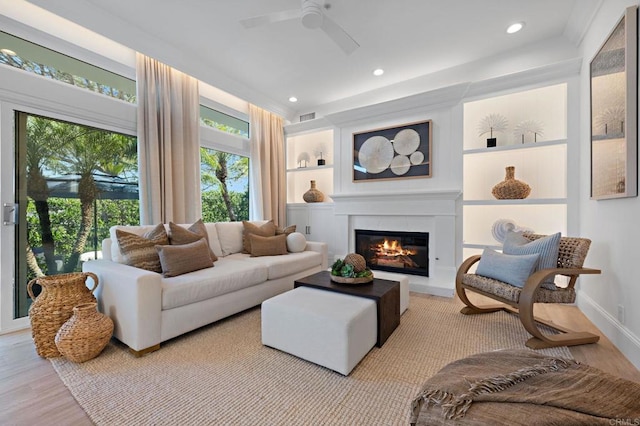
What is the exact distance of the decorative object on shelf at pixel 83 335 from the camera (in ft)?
5.83

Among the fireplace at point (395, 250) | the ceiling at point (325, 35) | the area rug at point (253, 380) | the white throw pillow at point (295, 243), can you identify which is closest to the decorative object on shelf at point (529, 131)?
the ceiling at point (325, 35)

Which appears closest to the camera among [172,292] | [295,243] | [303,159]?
[172,292]

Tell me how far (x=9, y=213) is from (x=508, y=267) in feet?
13.7

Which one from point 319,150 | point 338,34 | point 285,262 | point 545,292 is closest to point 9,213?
point 285,262

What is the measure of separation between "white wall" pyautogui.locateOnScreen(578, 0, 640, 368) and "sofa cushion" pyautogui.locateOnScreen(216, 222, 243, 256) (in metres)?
3.60

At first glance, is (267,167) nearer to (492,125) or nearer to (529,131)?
(492,125)

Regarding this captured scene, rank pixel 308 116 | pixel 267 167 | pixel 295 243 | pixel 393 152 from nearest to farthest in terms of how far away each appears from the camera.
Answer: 1. pixel 295 243
2. pixel 393 152
3. pixel 267 167
4. pixel 308 116

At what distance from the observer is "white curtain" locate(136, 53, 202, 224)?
3.03 meters

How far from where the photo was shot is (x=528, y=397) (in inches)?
32.9

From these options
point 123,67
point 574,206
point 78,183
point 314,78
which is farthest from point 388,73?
point 78,183

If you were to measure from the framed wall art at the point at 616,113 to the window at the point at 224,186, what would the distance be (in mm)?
4270

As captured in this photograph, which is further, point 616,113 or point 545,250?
point 545,250

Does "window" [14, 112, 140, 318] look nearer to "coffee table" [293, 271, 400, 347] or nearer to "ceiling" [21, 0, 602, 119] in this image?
"ceiling" [21, 0, 602, 119]

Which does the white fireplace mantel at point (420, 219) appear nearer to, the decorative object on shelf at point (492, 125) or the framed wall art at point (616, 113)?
the decorative object on shelf at point (492, 125)
